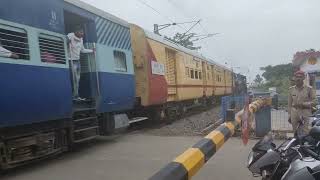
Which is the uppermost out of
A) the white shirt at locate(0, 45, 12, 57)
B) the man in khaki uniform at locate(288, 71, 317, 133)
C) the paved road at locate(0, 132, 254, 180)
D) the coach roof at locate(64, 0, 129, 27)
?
the coach roof at locate(64, 0, 129, 27)

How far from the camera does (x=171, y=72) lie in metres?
19.5

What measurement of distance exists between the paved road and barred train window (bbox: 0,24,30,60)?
84.9 inches

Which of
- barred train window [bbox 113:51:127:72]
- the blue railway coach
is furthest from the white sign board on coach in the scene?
the blue railway coach

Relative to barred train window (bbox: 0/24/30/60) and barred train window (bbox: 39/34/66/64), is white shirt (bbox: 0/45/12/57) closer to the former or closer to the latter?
barred train window (bbox: 0/24/30/60)

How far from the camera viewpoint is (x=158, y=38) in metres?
18.0

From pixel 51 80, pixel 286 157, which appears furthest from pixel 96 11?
pixel 286 157

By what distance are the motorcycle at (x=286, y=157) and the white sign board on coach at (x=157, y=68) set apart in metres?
11.4

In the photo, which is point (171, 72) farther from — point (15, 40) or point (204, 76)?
point (15, 40)

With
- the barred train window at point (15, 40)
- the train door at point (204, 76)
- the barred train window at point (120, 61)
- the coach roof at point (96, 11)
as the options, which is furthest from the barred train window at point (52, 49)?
the train door at point (204, 76)

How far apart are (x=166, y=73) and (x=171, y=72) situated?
1.08m

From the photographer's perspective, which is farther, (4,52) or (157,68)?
(157,68)

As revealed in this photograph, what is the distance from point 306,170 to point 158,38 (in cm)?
1435

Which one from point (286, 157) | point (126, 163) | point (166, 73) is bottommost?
point (126, 163)

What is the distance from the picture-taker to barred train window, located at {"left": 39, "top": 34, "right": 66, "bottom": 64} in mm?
9652
